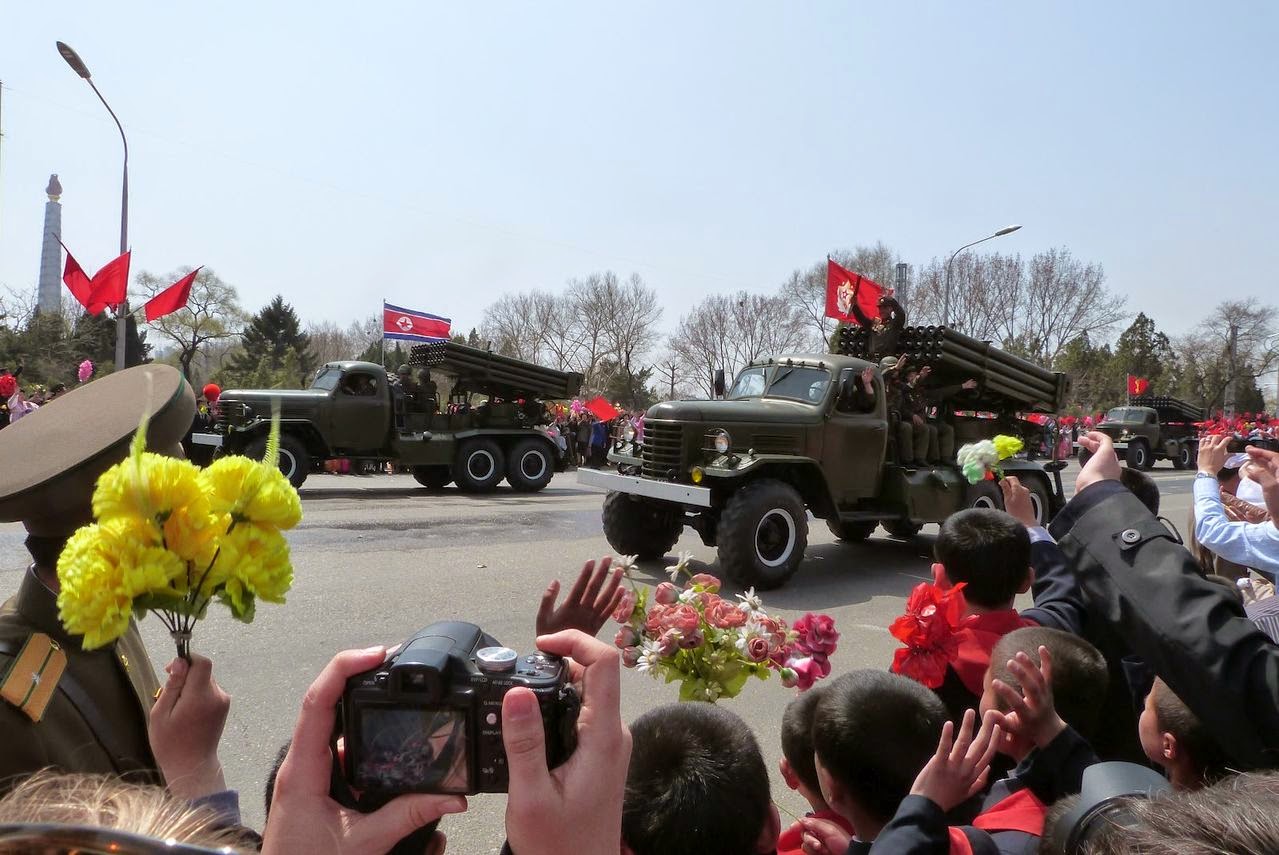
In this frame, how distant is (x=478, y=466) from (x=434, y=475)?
2.90 feet

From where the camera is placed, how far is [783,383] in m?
A: 9.19

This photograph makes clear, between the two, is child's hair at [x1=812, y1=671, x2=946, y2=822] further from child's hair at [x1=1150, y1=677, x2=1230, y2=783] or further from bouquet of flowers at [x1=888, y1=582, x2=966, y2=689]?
bouquet of flowers at [x1=888, y1=582, x2=966, y2=689]

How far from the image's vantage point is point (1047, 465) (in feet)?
35.7

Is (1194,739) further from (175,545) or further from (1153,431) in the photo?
(1153,431)

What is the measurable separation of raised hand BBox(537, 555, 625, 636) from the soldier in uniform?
2.56 feet

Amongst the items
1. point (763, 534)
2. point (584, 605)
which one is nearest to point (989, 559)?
point (584, 605)

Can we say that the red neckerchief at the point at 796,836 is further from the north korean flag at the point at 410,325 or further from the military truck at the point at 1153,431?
the military truck at the point at 1153,431

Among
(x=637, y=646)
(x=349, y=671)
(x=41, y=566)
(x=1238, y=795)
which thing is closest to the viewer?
(x=1238, y=795)

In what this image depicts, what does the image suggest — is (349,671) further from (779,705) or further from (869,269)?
(869,269)

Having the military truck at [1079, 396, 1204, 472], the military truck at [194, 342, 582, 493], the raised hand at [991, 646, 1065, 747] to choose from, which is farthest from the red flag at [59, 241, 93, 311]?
the military truck at [1079, 396, 1204, 472]

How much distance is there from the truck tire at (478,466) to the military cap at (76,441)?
13.7 metres

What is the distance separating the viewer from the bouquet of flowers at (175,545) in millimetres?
1127

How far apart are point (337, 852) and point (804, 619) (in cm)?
179

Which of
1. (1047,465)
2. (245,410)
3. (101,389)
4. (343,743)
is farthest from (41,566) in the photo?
(245,410)
